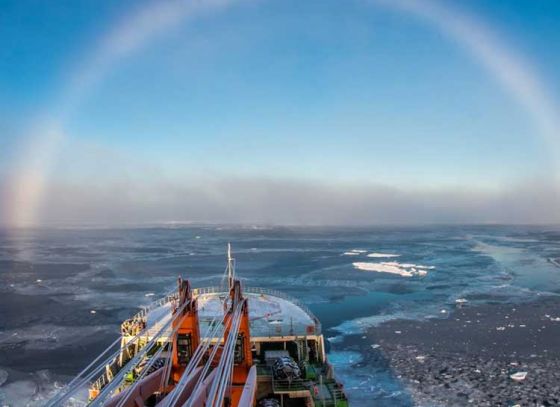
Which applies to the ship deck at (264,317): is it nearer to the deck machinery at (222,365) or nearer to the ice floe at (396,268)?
the deck machinery at (222,365)

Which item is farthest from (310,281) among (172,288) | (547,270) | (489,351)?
(547,270)

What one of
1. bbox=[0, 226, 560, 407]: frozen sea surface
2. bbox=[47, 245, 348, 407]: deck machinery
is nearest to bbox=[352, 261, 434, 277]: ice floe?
bbox=[0, 226, 560, 407]: frozen sea surface

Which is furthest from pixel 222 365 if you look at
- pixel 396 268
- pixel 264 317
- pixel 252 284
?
pixel 396 268

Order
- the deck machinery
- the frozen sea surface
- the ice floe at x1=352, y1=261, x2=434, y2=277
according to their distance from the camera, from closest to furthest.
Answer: the deck machinery < the frozen sea surface < the ice floe at x1=352, y1=261, x2=434, y2=277

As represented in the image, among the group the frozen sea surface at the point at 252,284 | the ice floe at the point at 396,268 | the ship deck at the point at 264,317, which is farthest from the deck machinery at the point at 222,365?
the ice floe at the point at 396,268

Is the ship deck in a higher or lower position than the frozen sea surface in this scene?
higher

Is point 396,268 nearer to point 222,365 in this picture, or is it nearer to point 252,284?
point 252,284

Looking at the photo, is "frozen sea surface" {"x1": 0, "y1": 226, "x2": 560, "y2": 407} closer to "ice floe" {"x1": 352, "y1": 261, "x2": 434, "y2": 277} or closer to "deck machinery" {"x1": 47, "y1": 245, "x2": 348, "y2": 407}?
"ice floe" {"x1": 352, "y1": 261, "x2": 434, "y2": 277}
